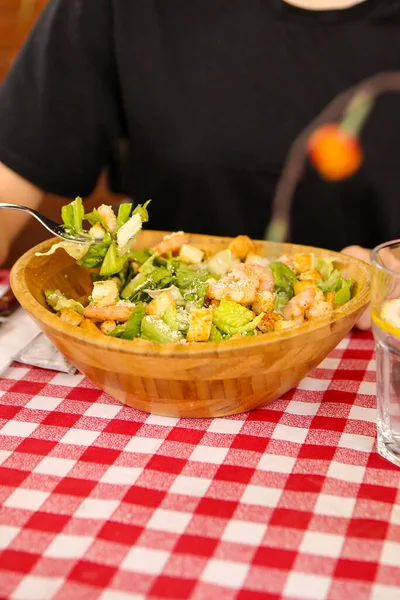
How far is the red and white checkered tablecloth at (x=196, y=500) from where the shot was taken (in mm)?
708

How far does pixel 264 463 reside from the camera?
2.93ft

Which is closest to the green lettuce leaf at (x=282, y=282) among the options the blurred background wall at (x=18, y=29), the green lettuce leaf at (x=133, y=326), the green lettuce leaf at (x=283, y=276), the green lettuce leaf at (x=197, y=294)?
the green lettuce leaf at (x=283, y=276)

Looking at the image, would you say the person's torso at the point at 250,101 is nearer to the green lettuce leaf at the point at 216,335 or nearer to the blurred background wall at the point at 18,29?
the green lettuce leaf at the point at 216,335

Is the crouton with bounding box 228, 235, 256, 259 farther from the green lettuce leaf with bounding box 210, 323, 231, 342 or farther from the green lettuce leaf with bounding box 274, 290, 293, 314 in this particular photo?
the green lettuce leaf with bounding box 210, 323, 231, 342

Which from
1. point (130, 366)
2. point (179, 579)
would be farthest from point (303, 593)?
point (130, 366)

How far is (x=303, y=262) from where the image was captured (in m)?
1.16

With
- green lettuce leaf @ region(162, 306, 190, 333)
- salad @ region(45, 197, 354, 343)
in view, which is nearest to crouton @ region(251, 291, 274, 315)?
salad @ region(45, 197, 354, 343)

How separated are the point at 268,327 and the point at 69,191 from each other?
91cm

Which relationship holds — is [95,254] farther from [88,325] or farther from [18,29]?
[18,29]

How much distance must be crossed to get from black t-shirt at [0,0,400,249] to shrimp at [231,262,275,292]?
0.65m

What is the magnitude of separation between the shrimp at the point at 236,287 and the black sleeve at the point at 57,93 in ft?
2.51

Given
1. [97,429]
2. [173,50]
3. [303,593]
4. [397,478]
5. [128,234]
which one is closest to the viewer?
[303,593]

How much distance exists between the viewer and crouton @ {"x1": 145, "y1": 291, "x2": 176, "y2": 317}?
39.4 inches

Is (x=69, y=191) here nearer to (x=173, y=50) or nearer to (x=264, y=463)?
(x=173, y=50)
